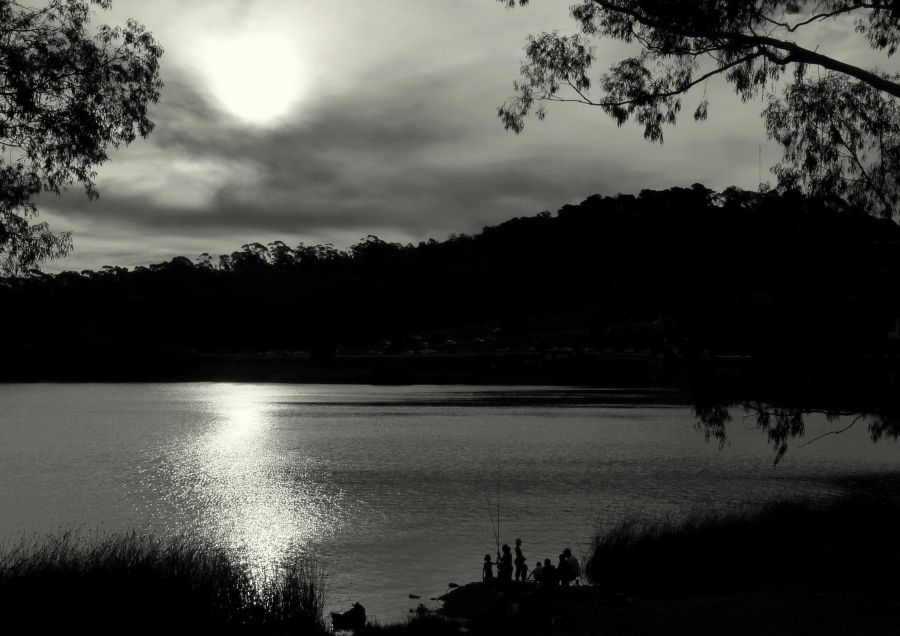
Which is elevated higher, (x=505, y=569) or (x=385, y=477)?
(x=505, y=569)

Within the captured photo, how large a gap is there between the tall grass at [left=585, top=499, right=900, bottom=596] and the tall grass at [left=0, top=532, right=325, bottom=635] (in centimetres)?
729

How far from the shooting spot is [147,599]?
1614 cm

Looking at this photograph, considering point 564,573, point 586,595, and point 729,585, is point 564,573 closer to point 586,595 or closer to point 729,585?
point 586,595

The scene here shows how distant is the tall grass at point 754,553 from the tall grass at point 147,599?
7.29 m

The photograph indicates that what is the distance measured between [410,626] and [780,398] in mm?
14284

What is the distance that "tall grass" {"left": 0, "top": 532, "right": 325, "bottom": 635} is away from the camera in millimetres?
14852

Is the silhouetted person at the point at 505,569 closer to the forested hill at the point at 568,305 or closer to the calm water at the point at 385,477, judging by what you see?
the calm water at the point at 385,477

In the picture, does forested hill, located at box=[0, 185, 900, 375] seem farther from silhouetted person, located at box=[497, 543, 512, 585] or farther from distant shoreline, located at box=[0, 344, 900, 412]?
silhouetted person, located at box=[497, 543, 512, 585]

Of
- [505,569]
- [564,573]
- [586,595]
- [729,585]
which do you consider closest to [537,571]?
[564,573]

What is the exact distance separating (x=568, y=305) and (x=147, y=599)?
580ft

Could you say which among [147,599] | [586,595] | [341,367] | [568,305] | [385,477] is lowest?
[385,477]

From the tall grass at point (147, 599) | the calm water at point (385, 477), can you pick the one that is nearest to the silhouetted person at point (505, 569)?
the calm water at point (385, 477)

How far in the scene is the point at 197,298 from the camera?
172 metres

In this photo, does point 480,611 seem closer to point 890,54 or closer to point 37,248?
point 37,248
